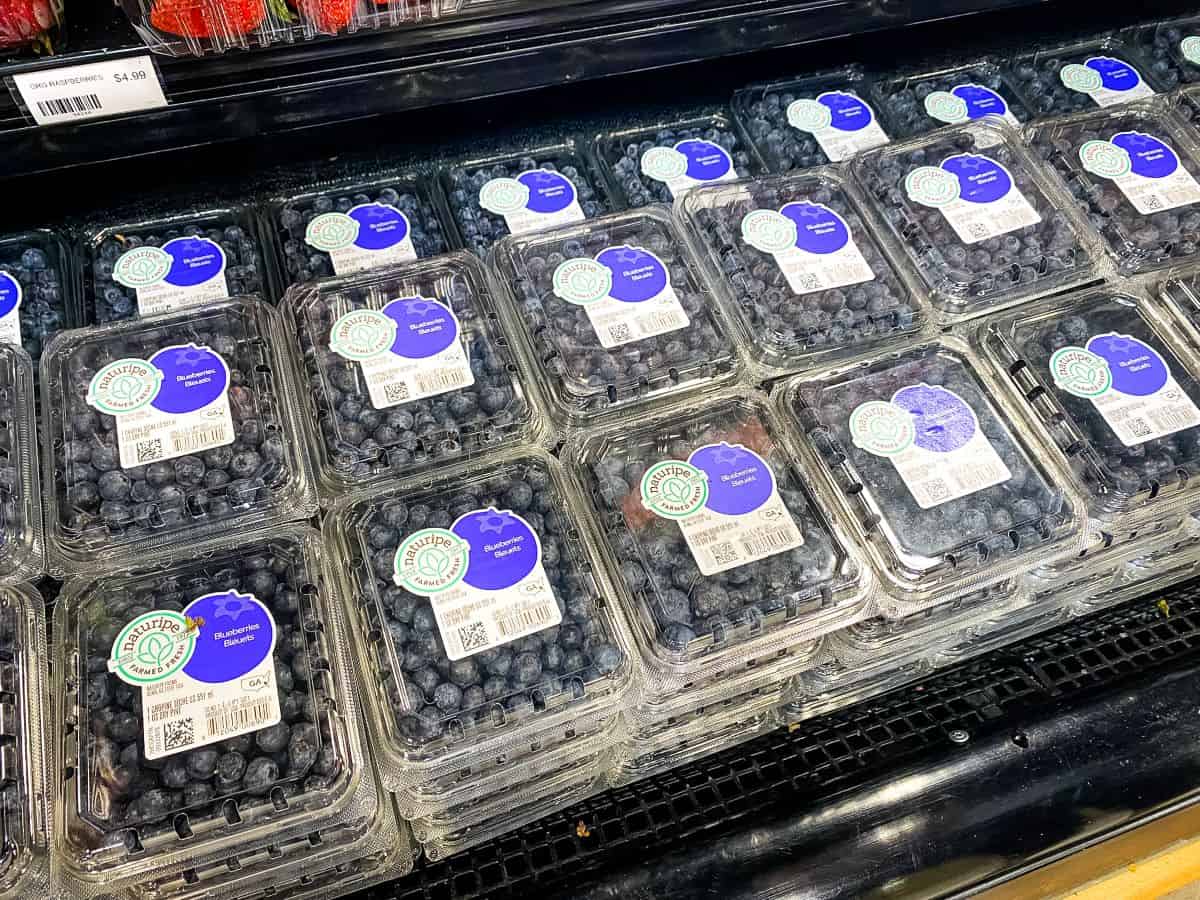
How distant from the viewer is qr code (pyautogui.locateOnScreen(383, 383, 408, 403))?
117cm

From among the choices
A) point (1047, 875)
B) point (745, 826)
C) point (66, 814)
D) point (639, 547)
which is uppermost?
point (639, 547)

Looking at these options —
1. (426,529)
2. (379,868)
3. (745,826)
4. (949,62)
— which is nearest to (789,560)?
(745,826)

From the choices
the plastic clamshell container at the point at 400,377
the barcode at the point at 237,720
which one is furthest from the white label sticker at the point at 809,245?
the barcode at the point at 237,720

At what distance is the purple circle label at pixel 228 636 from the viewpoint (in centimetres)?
96

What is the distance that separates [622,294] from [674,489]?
13.0 inches

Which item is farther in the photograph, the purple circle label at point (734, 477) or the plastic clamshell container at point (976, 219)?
Result: the plastic clamshell container at point (976, 219)

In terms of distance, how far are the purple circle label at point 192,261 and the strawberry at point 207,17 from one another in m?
0.44

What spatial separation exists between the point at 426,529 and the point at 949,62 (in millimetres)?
1487

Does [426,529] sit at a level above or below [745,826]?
above

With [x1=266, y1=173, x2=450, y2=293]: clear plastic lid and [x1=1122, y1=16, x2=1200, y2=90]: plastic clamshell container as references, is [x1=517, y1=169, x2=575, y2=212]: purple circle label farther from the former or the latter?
[x1=1122, y1=16, x2=1200, y2=90]: plastic clamshell container

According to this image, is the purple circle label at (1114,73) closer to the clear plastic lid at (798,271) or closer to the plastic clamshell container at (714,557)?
the clear plastic lid at (798,271)

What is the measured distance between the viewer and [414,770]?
3.14 feet

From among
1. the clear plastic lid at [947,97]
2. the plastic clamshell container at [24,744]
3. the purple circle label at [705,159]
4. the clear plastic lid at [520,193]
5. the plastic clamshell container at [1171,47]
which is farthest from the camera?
the plastic clamshell container at [1171,47]

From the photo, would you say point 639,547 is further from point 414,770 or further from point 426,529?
point 414,770
